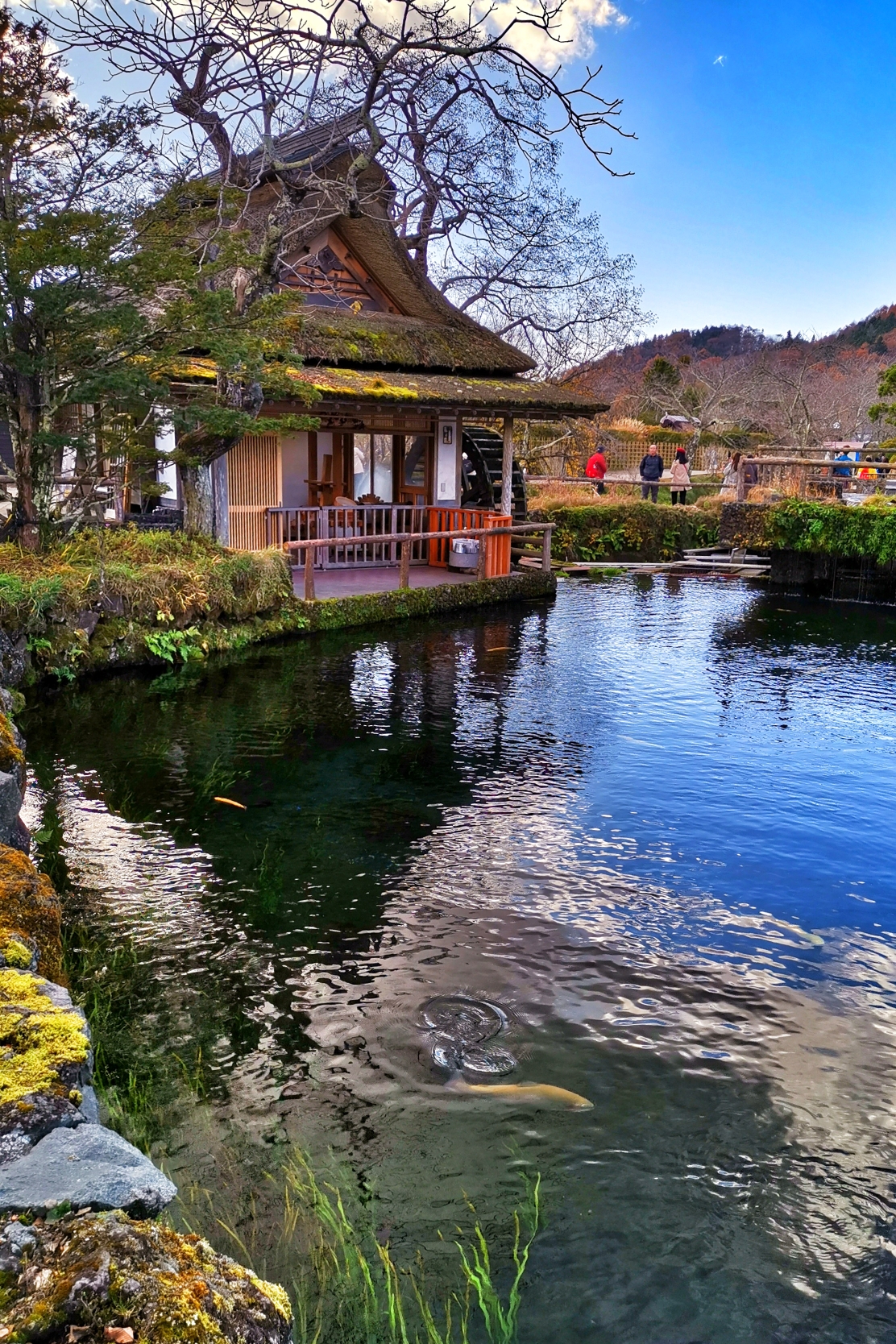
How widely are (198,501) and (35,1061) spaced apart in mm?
12840

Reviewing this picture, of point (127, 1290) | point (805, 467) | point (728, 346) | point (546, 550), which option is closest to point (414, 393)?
point (546, 550)

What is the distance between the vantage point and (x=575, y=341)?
31.2 metres

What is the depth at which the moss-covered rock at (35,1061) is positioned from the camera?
2.73m

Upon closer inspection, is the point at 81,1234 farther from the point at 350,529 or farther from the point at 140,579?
the point at 350,529

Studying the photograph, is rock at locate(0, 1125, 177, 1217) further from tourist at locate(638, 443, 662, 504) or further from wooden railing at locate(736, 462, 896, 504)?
tourist at locate(638, 443, 662, 504)

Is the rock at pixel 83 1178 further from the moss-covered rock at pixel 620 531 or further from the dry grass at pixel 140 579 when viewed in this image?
the moss-covered rock at pixel 620 531

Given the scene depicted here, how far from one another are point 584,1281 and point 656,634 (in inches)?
508

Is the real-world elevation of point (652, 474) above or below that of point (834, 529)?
above

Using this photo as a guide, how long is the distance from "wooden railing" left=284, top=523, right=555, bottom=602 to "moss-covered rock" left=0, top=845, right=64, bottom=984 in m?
10.2

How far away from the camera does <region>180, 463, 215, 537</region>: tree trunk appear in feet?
48.8

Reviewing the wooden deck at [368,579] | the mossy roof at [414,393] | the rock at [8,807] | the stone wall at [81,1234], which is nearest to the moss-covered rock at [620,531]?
the mossy roof at [414,393]

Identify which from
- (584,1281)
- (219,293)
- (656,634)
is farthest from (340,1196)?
(656,634)

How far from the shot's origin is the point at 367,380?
54.4ft

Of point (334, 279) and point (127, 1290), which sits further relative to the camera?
point (334, 279)
